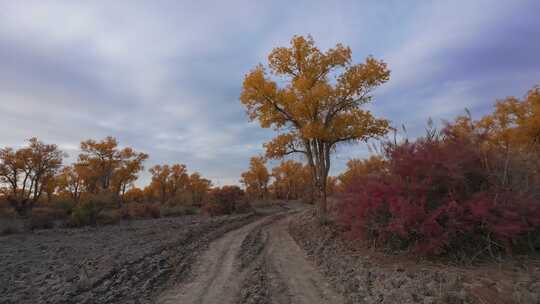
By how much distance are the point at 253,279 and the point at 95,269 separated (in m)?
4.41

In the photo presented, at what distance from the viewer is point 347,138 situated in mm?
13148

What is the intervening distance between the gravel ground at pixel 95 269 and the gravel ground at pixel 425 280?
394 centimetres

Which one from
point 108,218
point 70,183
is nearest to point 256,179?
point 70,183

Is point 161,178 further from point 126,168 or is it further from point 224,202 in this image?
point 224,202

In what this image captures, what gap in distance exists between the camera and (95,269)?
764cm

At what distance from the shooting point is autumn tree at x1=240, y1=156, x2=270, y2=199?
60.6 metres

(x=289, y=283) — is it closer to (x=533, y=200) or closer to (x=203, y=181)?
(x=533, y=200)

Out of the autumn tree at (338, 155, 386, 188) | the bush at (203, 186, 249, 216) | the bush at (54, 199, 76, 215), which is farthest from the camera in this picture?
the bush at (203, 186, 249, 216)

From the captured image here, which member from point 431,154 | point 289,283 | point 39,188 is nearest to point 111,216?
point 39,188

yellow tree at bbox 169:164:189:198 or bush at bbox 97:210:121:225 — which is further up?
yellow tree at bbox 169:164:189:198

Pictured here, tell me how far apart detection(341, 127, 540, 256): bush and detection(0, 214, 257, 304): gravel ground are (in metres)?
5.22

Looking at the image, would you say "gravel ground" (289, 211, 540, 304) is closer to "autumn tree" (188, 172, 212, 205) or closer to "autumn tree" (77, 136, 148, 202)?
"autumn tree" (77, 136, 148, 202)

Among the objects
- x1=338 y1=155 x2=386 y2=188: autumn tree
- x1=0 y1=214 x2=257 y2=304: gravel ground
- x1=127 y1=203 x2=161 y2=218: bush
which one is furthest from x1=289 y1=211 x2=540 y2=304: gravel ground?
x1=127 y1=203 x2=161 y2=218: bush

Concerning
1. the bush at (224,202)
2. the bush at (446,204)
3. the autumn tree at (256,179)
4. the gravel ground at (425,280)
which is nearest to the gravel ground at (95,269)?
the gravel ground at (425,280)
